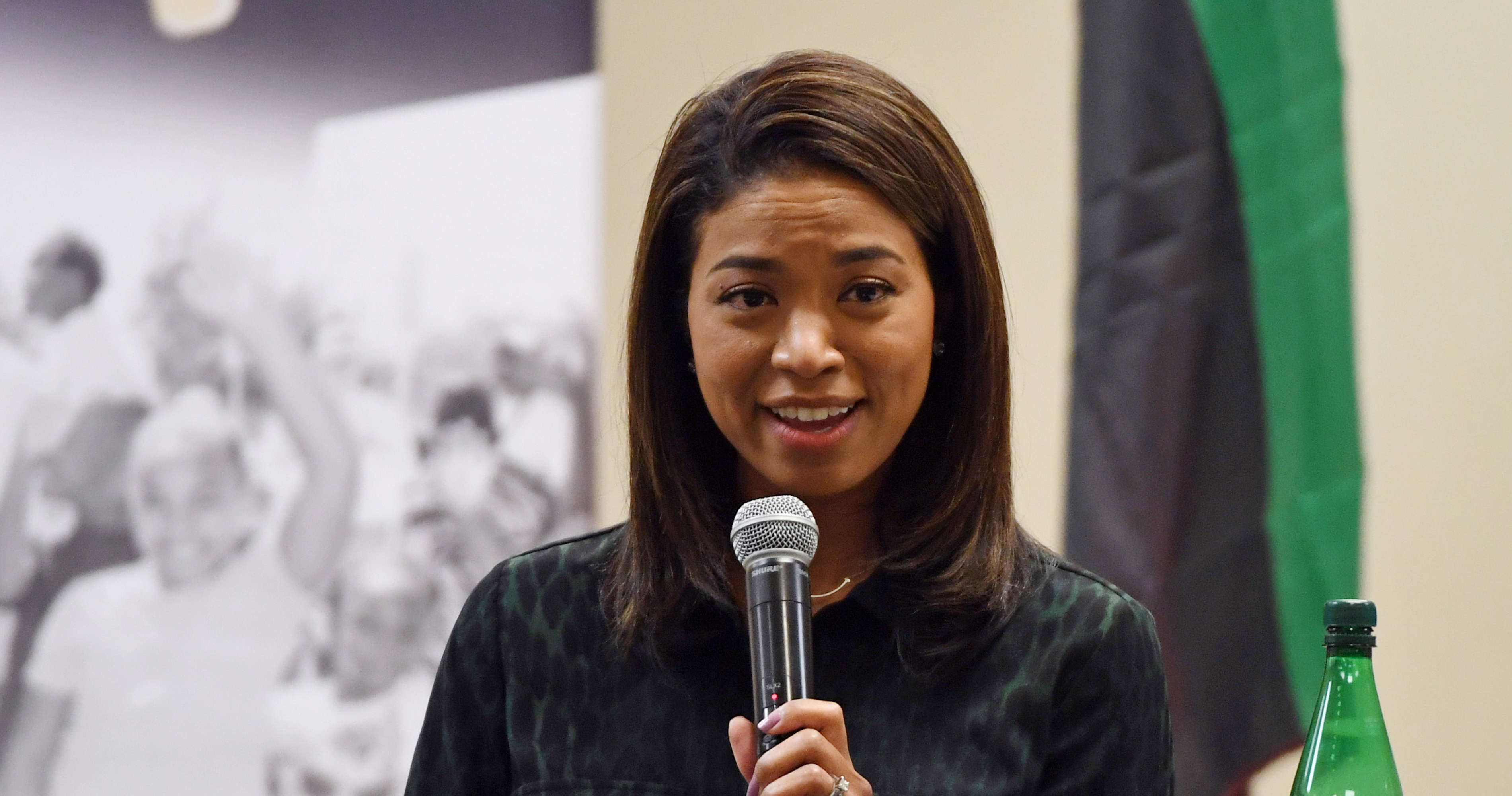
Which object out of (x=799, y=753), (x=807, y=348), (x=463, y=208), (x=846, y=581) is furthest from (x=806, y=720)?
(x=463, y=208)

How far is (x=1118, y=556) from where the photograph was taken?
230 centimetres

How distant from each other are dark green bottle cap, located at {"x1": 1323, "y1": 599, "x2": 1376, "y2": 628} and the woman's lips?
378 millimetres

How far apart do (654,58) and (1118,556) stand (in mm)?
1119

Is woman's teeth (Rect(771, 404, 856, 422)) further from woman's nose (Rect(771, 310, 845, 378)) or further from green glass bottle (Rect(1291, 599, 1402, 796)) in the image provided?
green glass bottle (Rect(1291, 599, 1402, 796))

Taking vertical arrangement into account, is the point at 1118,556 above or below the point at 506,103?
below

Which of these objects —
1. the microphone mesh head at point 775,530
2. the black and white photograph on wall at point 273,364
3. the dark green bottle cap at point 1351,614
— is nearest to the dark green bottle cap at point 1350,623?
the dark green bottle cap at point 1351,614

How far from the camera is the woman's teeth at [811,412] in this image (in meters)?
1.17

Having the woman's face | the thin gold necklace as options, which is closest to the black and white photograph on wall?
the thin gold necklace

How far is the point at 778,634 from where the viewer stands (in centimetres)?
88

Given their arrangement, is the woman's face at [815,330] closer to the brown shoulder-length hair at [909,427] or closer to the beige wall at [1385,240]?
the brown shoulder-length hair at [909,427]

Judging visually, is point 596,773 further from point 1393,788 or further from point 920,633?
point 1393,788

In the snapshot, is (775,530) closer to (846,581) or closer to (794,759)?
(794,759)

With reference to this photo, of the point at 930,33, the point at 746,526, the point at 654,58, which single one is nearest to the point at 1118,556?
the point at 930,33

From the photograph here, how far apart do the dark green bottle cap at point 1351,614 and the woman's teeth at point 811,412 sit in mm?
386
